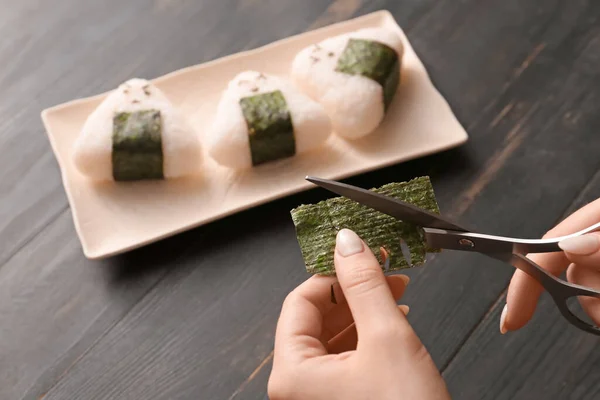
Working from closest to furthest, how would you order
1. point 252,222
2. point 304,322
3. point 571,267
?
point 304,322 < point 571,267 < point 252,222

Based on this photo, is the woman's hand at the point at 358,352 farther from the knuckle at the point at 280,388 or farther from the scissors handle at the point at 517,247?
the scissors handle at the point at 517,247

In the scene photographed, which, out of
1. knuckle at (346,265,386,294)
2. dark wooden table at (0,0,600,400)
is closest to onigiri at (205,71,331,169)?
dark wooden table at (0,0,600,400)

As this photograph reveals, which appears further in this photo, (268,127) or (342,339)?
(268,127)

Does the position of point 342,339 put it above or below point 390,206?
below

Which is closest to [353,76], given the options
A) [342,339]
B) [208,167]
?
[208,167]

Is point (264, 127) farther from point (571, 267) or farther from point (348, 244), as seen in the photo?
point (571, 267)

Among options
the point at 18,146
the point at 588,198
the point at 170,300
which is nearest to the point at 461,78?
the point at 588,198
